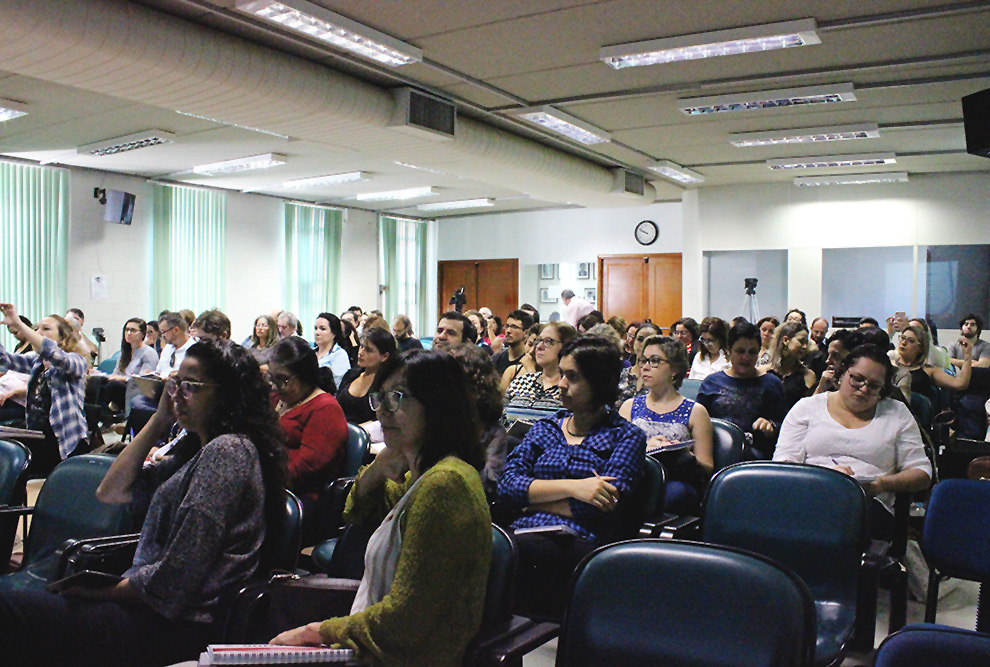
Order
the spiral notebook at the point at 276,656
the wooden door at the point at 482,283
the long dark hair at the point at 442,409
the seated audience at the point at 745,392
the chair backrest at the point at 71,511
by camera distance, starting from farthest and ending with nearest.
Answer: the wooden door at the point at 482,283
the seated audience at the point at 745,392
the chair backrest at the point at 71,511
the long dark hair at the point at 442,409
the spiral notebook at the point at 276,656

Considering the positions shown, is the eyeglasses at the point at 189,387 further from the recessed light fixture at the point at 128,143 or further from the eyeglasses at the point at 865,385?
the recessed light fixture at the point at 128,143

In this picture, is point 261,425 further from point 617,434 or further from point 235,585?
point 617,434

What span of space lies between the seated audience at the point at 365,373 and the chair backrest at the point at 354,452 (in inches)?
34.2

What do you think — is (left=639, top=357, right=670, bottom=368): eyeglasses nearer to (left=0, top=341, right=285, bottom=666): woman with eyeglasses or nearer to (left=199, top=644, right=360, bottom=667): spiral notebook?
(left=0, top=341, right=285, bottom=666): woman with eyeglasses

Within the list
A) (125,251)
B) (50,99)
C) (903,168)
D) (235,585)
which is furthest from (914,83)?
(125,251)

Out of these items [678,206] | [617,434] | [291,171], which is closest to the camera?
[617,434]

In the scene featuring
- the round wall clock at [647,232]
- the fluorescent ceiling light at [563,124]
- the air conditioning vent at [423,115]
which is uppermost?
the fluorescent ceiling light at [563,124]

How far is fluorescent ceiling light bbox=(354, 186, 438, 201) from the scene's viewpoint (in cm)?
1156

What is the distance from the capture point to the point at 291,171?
397 inches

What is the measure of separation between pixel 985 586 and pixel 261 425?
7.47 ft

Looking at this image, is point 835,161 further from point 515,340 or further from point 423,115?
point 423,115

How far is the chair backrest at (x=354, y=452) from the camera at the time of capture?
358 cm

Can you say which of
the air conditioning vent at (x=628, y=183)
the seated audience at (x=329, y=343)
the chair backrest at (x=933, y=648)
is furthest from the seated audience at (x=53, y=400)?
the air conditioning vent at (x=628, y=183)

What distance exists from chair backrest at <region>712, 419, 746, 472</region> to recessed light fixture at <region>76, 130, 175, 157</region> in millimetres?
6272
